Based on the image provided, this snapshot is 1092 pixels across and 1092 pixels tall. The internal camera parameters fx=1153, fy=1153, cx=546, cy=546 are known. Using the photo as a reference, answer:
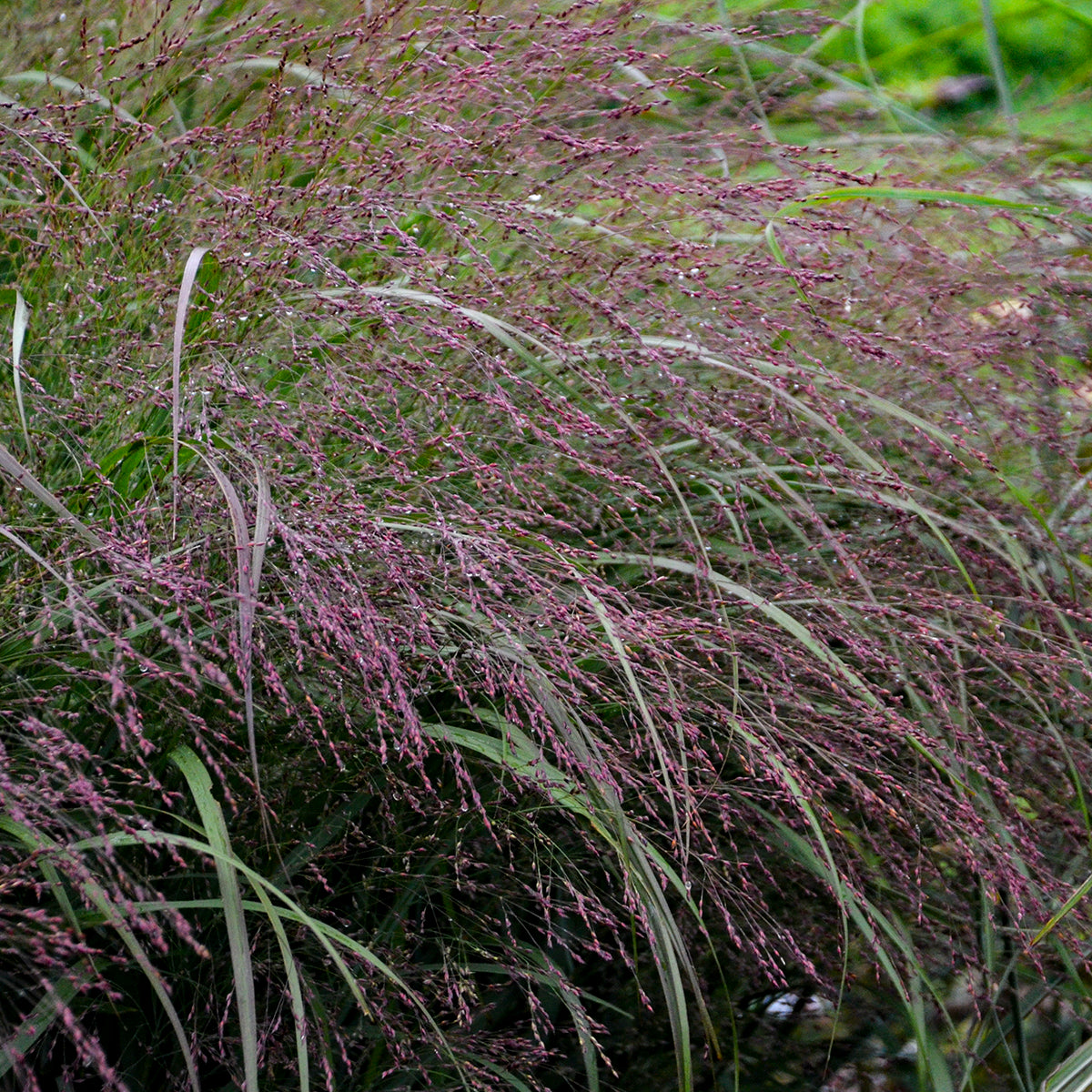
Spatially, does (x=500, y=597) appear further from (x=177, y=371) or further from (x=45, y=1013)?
(x=45, y=1013)

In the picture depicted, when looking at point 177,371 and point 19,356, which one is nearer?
point 177,371

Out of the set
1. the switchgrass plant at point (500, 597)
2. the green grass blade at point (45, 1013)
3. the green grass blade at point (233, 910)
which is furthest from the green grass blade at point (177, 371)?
the green grass blade at point (45, 1013)

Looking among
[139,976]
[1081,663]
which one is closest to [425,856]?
[139,976]

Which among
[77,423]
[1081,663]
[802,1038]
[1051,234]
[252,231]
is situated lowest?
[802,1038]

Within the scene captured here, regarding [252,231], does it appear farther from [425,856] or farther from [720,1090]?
[720,1090]

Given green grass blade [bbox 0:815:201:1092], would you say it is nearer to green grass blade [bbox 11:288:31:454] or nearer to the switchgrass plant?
the switchgrass plant

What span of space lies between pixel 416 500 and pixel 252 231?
32cm

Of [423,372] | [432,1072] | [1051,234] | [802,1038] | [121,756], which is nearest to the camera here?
[121,756]

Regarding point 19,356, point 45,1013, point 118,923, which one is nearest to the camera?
point 118,923

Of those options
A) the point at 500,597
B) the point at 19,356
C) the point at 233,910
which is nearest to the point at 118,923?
the point at 233,910

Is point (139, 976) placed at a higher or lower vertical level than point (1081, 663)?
lower

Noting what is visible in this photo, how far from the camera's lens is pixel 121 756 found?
3.16ft

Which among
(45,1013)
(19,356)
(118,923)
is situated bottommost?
(45,1013)

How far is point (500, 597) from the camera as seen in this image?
857 mm
